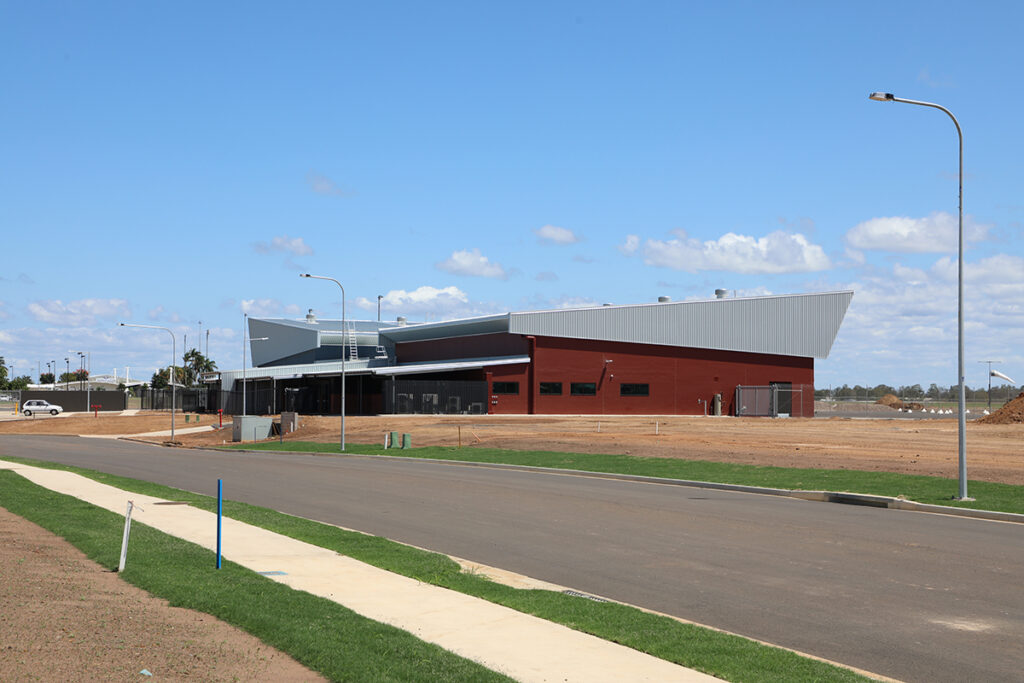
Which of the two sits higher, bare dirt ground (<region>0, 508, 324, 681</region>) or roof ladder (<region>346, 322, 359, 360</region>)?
roof ladder (<region>346, 322, 359, 360</region>)

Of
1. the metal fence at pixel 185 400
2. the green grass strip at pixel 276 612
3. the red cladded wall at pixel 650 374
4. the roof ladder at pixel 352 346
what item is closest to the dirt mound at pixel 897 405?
the red cladded wall at pixel 650 374

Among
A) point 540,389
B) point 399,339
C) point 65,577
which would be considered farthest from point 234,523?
point 399,339

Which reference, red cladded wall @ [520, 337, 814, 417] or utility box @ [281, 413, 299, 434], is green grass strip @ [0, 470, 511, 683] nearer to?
utility box @ [281, 413, 299, 434]

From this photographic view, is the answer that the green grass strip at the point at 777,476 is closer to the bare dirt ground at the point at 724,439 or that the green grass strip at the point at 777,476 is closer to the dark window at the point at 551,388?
the bare dirt ground at the point at 724,439

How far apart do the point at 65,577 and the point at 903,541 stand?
12418mm

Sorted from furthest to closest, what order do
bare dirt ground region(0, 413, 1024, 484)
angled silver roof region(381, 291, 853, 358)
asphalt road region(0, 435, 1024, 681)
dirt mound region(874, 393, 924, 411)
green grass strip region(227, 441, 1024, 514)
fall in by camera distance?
dirt mound region(874, 393, 924, 411) → angled silver roof region(381, 291, 853, 358) → bare dirt ground region(0, 413, 1024, 484) → green grass strip region(227, 441, 1024, 514) → asphalt road region(0, 435, 1024, 681)

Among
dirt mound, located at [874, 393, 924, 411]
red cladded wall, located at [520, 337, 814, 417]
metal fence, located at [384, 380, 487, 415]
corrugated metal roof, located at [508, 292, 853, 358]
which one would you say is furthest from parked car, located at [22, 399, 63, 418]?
dirt mound, located at [874, 393, 924, 411]

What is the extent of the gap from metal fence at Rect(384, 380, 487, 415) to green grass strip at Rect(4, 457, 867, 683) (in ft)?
171

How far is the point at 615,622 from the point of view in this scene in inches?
381

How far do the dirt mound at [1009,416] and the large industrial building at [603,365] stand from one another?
18.9 metres

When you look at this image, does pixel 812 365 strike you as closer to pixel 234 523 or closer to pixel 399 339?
pixel 399 339

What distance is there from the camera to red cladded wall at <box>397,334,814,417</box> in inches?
2741

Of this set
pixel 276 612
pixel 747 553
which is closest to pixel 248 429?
pixel 747 553

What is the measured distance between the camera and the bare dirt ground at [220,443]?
7.81 meters
